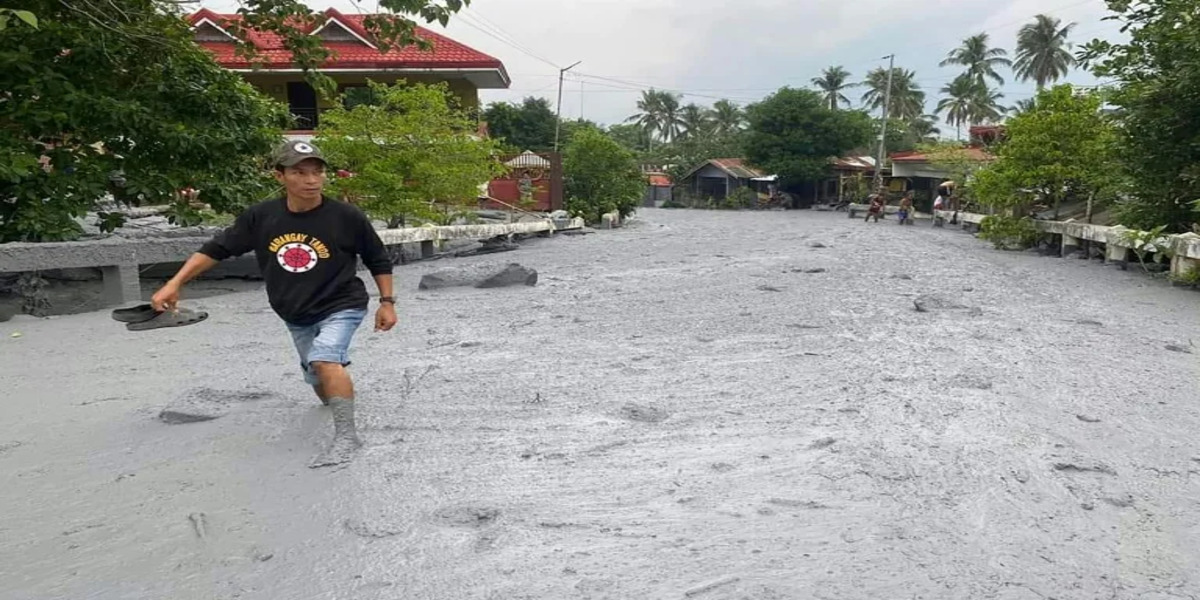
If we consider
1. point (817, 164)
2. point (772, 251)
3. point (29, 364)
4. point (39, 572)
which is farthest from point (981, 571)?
point (817, 164)

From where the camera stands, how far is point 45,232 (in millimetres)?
7707

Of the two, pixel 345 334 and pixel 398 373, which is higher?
pixel 345 334

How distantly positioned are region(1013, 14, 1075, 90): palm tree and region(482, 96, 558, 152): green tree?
29.4 meters

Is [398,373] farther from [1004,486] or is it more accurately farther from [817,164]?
[817,164]

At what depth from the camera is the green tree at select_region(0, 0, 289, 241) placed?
761 centimetres

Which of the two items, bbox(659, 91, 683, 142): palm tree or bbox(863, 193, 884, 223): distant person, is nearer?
bbox(863, 193, 884, 223): distant person

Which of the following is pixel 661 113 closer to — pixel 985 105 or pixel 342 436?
pixel 985 105

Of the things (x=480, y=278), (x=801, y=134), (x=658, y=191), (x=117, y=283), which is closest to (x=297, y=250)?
(x=117, y=283)

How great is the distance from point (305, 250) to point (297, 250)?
0.03 meters

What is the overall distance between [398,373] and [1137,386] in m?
4.44

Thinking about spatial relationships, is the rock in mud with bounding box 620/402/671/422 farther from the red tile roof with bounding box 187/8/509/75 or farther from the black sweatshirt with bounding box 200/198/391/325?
the red tile roof with bounding box 187/8/509/75

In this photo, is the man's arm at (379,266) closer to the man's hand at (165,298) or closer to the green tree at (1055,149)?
the man's hand at (165,298)

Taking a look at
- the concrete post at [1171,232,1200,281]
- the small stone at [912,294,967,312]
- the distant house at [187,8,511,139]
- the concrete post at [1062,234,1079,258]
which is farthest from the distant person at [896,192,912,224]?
the small stone at [912,294,967,312]

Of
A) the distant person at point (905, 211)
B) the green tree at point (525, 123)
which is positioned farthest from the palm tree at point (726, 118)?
the distant person at point (905, 211)
